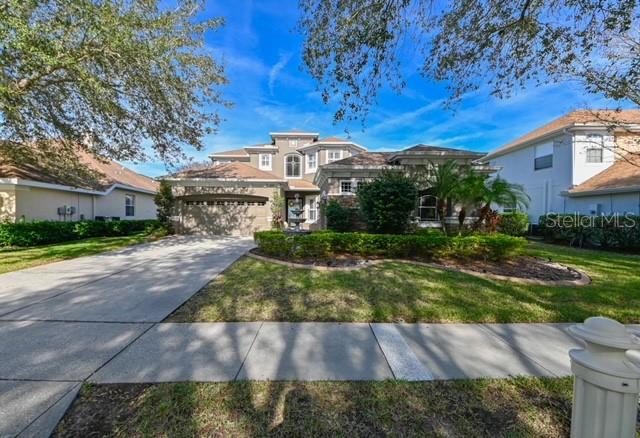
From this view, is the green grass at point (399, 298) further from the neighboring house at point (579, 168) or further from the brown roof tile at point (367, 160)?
the neighboring house at point (579, 168)

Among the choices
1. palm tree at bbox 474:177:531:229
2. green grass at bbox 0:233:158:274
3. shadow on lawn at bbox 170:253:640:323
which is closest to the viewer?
shadow on lawn at bbox 170:253:640:323

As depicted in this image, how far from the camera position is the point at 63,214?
14727 mm

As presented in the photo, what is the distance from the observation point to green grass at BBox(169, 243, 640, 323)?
13.9 ft

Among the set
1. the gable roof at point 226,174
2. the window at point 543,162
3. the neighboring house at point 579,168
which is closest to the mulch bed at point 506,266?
the neighboring house at point 579,168

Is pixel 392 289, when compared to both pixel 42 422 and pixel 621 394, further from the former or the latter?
pixel 42 422

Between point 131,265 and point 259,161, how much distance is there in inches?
683

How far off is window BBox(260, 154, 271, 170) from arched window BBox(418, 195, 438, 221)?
14.5 metres

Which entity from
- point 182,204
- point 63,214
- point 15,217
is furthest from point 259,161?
point 15,217

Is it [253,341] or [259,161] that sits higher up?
[259,161]

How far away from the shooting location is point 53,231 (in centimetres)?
1243

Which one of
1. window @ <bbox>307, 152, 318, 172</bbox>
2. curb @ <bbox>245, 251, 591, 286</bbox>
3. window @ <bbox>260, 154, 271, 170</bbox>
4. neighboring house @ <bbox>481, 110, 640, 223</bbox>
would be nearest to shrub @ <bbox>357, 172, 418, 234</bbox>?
curb @ <bbox>245, 251, 591, 286</bbox>

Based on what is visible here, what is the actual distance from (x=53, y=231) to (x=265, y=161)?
48.7ft

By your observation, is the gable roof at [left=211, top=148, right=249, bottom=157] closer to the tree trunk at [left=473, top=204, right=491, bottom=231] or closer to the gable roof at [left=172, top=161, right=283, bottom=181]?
the gable roof at [left=172, top=161, right=283, bottom=181]

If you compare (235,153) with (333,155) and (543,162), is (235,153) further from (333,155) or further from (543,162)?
(543,162)
